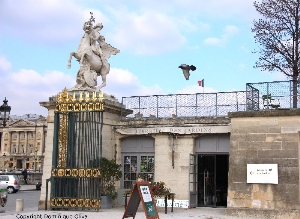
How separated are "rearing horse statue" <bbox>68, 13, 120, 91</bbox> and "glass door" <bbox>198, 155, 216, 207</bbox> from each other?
516cm

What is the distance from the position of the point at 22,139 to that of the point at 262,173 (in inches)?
4085

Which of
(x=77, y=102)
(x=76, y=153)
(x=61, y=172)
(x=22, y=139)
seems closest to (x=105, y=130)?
(x=76, y=153)

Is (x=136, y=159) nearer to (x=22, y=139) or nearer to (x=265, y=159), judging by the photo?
(x=265, y=159)

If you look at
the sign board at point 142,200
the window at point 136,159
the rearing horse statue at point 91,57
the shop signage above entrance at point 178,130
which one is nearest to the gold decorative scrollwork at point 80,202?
the window at point 136,159

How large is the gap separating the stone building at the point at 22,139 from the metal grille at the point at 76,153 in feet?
308

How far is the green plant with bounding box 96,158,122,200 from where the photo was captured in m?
16.4

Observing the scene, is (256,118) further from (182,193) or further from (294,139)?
(182,193)

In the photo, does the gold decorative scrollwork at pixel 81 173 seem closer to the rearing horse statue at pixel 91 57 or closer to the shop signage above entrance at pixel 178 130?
the shop signage above entrance at pixel 178 130

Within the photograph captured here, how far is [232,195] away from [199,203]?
10.0 ft

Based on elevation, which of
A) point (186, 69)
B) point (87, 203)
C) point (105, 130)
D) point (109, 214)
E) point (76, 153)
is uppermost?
point (186, 69)

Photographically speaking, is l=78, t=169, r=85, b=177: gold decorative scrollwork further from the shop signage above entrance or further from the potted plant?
the shop signage above entrance

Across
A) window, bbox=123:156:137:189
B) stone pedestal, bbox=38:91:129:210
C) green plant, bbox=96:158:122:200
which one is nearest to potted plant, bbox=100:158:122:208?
green plant, bbox=96:158:122:200

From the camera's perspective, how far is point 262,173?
49.5 feet

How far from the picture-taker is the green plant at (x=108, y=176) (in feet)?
53.8
